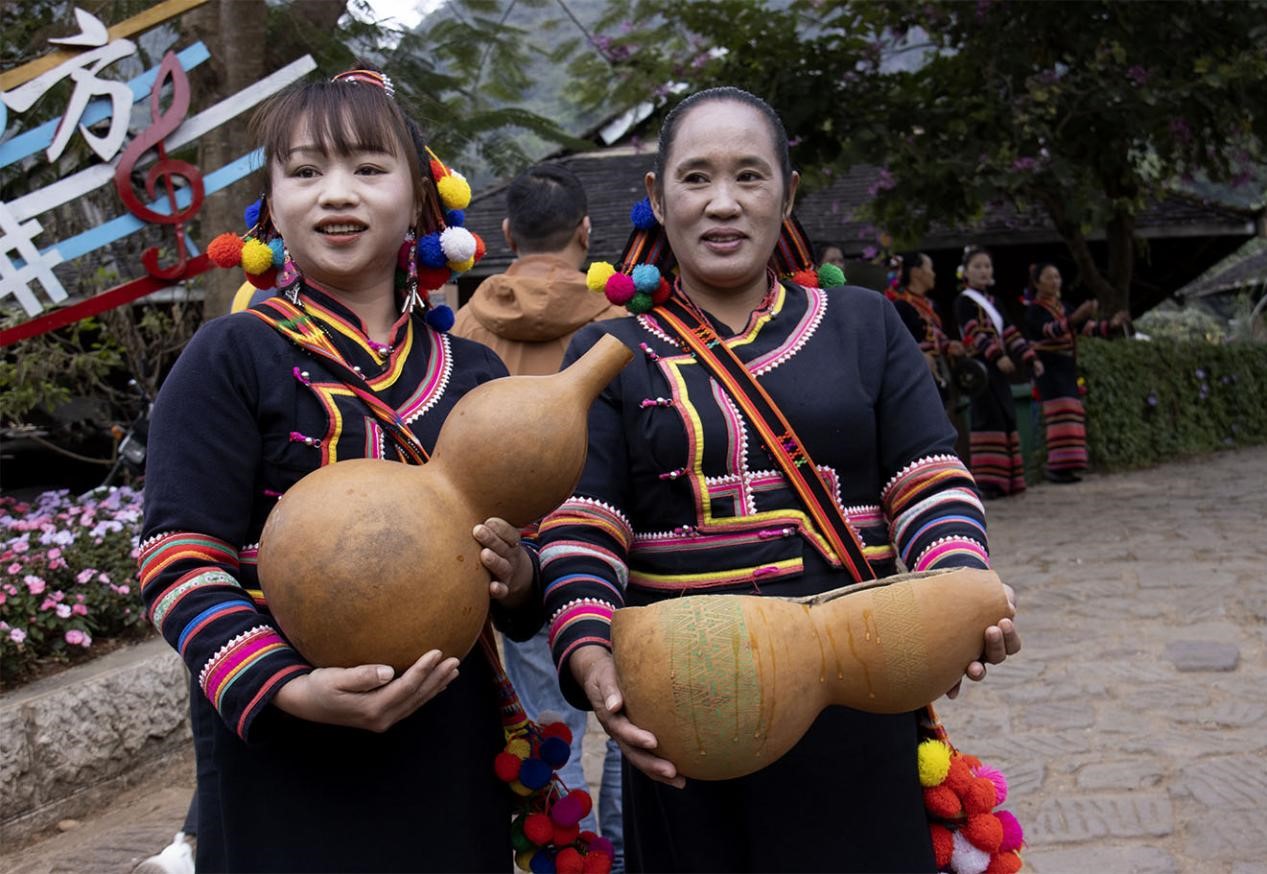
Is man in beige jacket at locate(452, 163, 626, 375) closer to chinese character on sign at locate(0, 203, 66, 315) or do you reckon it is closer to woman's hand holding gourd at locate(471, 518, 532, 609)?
woman's hand holding gourd at locate(471, 518, 532, 609)

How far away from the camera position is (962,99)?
9.39m

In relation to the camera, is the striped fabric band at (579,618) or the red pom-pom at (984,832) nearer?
the striped fabric band at (579,618)

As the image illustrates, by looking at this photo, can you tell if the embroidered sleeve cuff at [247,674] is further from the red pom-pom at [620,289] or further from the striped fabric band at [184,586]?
the red pom-pom at [620,289]

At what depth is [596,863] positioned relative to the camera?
2.22 meters

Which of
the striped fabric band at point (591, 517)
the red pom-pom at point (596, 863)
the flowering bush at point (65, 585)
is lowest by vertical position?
the flowering bush at point (65, 585)

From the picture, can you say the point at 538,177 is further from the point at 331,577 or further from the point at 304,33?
the point at 304,33

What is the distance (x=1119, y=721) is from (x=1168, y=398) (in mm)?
9893

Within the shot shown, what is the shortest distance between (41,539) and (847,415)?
4.31 meters

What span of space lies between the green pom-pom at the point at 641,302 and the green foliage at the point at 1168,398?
1078cm

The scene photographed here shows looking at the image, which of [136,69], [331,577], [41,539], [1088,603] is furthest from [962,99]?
[331,577]

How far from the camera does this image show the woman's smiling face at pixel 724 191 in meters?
2.14

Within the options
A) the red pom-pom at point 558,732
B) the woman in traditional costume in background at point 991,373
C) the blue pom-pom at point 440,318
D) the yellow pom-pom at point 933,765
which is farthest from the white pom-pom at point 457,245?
the woman in traditional costume in background at point 991,373

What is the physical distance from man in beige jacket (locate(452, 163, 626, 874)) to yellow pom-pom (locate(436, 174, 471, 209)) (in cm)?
123

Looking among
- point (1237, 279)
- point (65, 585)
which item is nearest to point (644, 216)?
point (65, 585)
